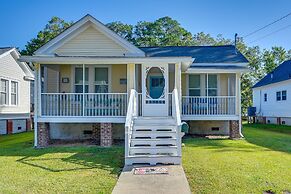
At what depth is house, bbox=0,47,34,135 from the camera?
60.4 feet

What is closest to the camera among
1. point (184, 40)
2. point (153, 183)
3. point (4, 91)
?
point (153, 183)

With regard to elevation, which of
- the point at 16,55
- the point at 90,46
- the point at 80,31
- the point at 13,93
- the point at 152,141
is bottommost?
the point at 152,141

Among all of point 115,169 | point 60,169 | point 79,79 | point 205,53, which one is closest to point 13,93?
point 79,79

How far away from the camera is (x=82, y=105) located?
1234 centimetres

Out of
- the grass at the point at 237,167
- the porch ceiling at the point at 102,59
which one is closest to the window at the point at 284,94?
the grass at the point at 237,167

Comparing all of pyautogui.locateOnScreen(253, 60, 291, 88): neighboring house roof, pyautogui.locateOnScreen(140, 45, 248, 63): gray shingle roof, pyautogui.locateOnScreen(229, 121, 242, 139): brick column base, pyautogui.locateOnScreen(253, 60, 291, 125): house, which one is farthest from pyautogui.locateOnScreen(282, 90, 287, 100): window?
pyautogui.locateOnScreen(229, 121, 242, 139): brick column base

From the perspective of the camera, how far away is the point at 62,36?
46.1 ft

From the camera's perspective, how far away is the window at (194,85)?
15.6 metres

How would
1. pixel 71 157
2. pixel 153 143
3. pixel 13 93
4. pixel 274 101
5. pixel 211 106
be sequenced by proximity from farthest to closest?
pixel 274 101 → pixel 13 93 → pixel 211 106 → pixel 71 157 → pixel 153 143

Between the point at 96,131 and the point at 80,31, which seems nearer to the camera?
the point at 96,131

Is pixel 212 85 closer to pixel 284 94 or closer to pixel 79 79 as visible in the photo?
pixel 79 79

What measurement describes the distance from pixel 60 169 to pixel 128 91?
16.6 ft

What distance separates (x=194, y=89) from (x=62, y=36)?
7193 mm

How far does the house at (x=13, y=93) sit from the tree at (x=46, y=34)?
1416cm
